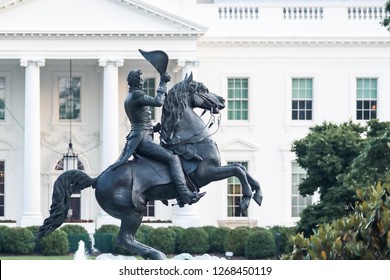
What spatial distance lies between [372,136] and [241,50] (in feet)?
80.3

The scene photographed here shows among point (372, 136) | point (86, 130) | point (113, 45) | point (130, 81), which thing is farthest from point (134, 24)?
point (130, 81)

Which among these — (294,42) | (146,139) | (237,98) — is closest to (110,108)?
(237,98)

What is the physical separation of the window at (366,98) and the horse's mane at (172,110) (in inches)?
1713

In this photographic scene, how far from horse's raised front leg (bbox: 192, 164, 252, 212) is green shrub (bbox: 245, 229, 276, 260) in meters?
29.8

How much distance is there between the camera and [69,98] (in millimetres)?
65938

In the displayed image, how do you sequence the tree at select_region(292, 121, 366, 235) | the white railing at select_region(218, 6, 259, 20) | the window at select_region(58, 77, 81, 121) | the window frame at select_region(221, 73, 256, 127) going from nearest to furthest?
the tree at select_region(292, 121, 366, 235) < the window at select_region(58, 77, 81, 121) < the window frame at select_region(221, 73, 256, 127) < the white railing at select_region(218, 6, 259, 20)

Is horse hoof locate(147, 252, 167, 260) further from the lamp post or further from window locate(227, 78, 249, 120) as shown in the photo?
window locate(227, 78, 249, 120)

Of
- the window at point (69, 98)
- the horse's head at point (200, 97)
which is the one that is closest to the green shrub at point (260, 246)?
the window at point (69, 98)

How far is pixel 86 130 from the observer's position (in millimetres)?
66188

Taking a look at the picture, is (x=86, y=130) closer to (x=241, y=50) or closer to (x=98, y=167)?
(x=98, y=167)

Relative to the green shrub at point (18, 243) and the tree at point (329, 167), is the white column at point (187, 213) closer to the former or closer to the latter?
the green shrub at point (18, 243)

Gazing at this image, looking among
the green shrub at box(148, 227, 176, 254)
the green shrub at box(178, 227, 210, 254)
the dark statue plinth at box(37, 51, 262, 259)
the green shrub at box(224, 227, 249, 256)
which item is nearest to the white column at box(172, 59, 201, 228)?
the green shrub at box(178, 227, 210, 254)

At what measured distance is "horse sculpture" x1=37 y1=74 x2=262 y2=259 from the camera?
2344 cm

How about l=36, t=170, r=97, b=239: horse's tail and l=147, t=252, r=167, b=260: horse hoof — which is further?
l=36, t=170, r=97, b=239: horse's tail
